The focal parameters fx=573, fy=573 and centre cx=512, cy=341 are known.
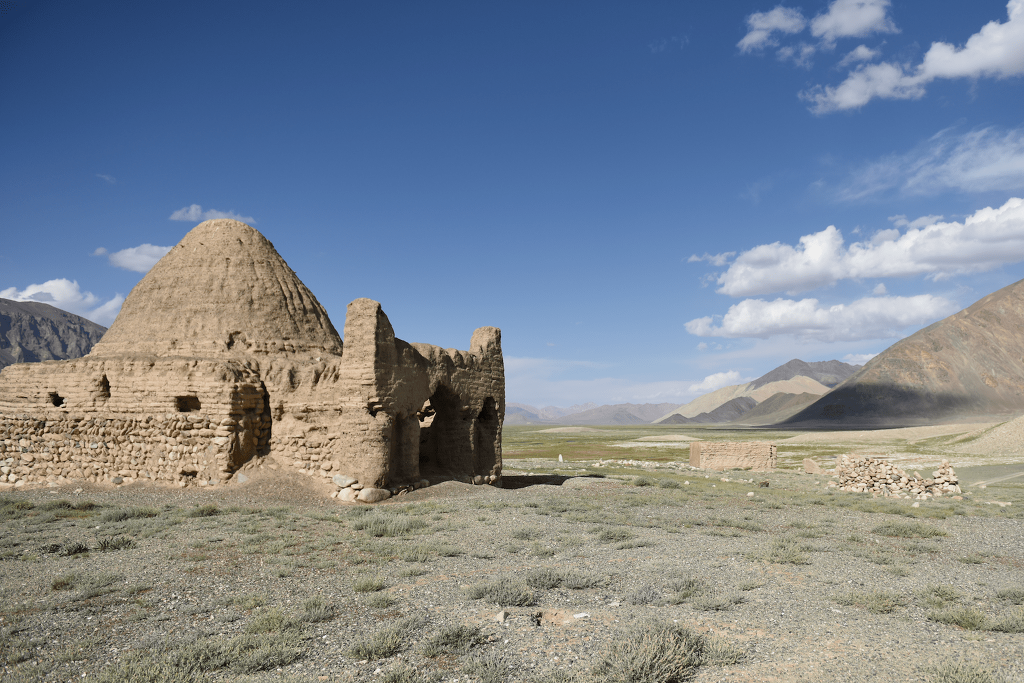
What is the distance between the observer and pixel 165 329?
18234mm

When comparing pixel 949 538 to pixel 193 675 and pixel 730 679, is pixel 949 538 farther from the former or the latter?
pixel 193 675

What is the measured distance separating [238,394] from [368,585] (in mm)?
9717

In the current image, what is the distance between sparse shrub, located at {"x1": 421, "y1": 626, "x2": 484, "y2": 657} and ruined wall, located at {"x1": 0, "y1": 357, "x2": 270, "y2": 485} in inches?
455

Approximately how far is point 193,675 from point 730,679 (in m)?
4.91

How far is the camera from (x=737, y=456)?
3419 cm

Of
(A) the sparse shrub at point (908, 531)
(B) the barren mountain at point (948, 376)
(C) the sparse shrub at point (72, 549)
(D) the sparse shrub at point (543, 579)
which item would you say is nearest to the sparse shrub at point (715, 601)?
(D) the sparse shrub at point (543, 579)

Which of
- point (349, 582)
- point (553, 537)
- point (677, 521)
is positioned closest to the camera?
point (349, 582)

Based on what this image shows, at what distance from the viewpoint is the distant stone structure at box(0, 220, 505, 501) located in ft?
50.5

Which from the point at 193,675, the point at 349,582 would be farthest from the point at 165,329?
the point at 193,675

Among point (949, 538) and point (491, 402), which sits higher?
point (491, 402)

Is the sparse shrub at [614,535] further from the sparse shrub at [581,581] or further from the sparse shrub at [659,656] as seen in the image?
the sparse shrub at [659,656]

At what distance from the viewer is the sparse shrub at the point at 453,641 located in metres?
5.82

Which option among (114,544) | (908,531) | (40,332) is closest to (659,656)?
(114,544)

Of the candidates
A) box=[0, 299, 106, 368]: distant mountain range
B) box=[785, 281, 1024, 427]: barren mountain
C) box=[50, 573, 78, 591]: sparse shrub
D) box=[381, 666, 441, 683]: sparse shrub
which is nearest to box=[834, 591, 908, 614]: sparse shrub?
box=[381, 666, 441, 683]: sparse shrub
